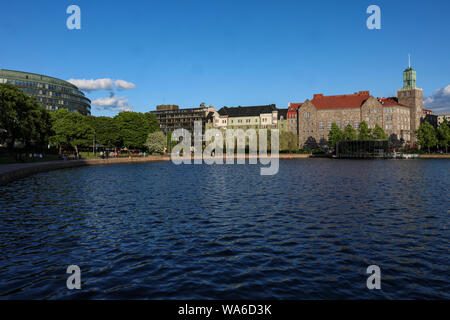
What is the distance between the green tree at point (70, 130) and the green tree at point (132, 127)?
61.6ft

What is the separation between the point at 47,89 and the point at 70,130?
84445 mm

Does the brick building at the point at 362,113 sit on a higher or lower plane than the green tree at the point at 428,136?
higher

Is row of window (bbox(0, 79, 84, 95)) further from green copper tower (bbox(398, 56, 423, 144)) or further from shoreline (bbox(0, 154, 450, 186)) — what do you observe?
green copper tower (bbox(398, 56, 423, 144))

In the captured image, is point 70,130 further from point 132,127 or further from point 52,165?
point 52,165

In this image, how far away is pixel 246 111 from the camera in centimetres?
18675

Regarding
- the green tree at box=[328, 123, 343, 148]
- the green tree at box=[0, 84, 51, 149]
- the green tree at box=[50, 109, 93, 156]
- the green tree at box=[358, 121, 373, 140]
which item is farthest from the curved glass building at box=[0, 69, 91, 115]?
the green tree at box=[358, 121, 373, 140]

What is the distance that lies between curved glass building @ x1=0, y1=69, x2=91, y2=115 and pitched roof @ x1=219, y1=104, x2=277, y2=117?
260 ft

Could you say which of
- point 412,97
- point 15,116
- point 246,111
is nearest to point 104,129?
point 15,116

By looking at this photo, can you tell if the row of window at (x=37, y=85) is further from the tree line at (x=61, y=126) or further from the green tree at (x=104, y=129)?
the green tree at (x=104, y=129)

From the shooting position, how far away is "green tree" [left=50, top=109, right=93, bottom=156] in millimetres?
101750

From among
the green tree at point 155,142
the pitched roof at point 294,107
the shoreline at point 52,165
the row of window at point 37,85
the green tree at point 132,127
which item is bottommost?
the shoreline at point 52,165

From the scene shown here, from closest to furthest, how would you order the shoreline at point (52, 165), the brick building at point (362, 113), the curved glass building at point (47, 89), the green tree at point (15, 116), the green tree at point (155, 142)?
the shoreline at point (52, 165), the green tree at point (15, 116), the green tree at point (155, 142), the brick building at point (362, 113), the curved glass building at point (47, 89)

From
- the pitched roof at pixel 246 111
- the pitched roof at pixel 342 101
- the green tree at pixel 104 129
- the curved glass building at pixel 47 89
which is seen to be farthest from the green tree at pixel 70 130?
the pitched roof at pixel 342 101

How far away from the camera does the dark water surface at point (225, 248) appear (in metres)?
10.8
